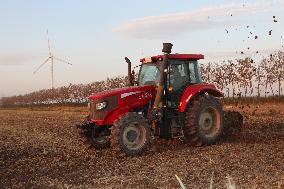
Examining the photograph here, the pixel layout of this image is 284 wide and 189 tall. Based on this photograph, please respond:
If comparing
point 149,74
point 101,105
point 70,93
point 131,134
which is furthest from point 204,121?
point 70,93

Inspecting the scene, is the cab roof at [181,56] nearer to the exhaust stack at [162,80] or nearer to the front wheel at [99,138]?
the exhaust stack at [162,80]

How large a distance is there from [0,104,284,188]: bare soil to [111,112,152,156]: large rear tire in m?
0.26

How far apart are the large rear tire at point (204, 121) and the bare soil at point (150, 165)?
0.93 ft

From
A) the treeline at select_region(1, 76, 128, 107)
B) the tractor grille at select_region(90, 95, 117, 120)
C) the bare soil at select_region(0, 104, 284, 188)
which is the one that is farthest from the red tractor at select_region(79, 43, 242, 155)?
the treeline at select_region(1, 76, 128, 107)

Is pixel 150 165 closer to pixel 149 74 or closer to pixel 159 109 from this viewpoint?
pixel 159 109

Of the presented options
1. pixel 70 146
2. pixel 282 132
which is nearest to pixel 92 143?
pixel 70 146

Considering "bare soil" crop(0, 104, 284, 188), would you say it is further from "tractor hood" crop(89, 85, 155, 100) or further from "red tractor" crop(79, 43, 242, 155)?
"tractor hood" crop(89, 85, 155, 100)

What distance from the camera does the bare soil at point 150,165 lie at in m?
8.20

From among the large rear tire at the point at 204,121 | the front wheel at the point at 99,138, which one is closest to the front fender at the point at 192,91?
the large rear tire at the point at 204,121

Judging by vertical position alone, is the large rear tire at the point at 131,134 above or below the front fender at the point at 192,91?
below

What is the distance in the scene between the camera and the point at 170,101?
12.0m

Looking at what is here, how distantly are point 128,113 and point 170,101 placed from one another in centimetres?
146

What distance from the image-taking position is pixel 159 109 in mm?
11648

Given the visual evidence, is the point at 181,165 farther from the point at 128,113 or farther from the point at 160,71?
the point at 160,71
